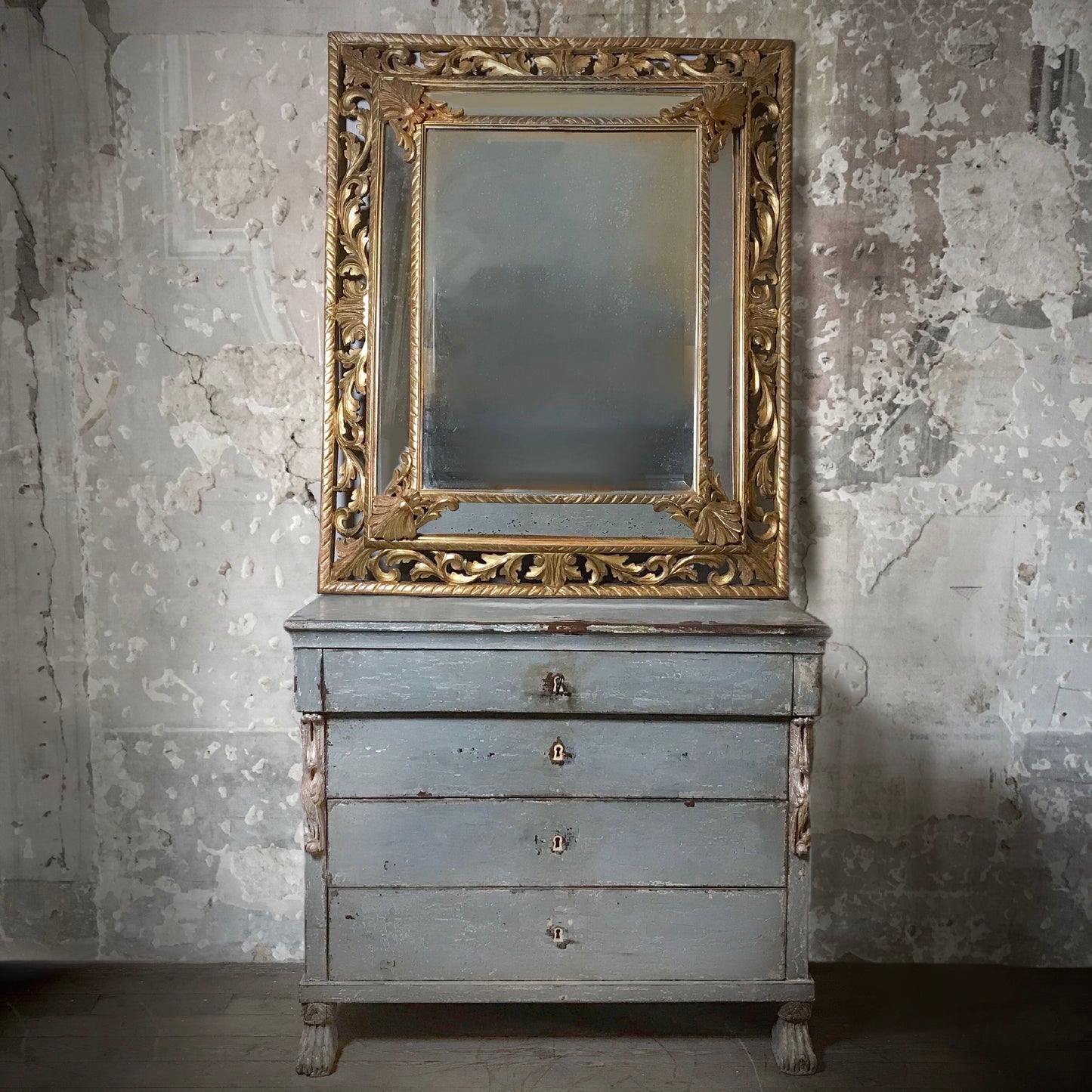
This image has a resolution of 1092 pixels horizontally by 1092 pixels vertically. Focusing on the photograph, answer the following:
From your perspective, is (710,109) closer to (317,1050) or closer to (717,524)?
(717,524)

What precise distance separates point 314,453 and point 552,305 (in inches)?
30.3

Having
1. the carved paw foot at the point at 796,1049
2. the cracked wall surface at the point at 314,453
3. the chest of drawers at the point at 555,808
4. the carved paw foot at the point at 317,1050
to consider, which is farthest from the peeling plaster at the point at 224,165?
the carved paw foot at the point at 796,1049

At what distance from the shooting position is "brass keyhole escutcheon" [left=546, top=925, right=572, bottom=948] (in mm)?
1907

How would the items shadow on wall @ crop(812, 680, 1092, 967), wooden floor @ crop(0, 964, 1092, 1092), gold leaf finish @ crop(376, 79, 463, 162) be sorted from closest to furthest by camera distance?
wooden floor @ crop(0, 964, 1092, 1092), gold leaf finish @ crop(376, 79, 463, 162), shadow on wall @ crop(812, 680, 1092, 967)

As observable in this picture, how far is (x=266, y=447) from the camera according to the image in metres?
2.38

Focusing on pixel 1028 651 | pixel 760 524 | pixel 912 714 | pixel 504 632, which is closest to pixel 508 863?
pixel 504 632

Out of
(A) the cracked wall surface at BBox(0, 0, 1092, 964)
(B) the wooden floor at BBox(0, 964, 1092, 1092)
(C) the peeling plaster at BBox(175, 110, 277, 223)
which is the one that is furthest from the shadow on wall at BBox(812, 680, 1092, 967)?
(C) the peeling plaster at BBox(175, 110, 277, 223)

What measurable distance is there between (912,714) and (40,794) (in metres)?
2.49

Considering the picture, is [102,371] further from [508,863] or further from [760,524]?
[760,524]

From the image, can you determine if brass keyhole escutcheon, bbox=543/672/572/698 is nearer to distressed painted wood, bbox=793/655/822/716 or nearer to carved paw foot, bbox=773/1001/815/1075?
distressed painted wood, bbox=793/655/822/716

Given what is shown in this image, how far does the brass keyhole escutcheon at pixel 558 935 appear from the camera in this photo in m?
1.91

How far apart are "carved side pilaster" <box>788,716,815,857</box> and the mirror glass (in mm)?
739

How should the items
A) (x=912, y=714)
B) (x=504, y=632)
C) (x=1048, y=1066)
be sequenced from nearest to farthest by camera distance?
(x=504, y=632)
(x=1048, y=1066)
(x=912, y=714)

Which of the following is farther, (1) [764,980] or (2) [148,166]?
(2) [148,166]
